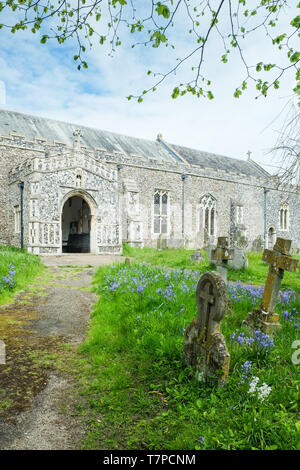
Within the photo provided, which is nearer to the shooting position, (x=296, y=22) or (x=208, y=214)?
(x=296, y=22)

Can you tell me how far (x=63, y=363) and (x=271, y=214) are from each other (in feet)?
87.2

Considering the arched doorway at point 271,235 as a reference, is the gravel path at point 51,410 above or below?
below

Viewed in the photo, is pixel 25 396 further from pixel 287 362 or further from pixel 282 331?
pixel 282 331

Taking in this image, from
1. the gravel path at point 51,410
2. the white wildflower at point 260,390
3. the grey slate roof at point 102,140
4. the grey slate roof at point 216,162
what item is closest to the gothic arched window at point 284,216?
the grey slate roof at point 216,162

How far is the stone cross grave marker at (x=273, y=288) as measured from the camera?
3.89 meters

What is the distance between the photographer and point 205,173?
22828mm

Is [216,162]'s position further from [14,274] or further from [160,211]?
[14,274]

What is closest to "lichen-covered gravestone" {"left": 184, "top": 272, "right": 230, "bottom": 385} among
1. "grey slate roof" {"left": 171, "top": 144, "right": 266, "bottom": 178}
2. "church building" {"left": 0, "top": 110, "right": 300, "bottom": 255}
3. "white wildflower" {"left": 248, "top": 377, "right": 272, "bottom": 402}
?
"white wildflower" {"left": 248, "top": 377, "right": 272, "bottom": 402}

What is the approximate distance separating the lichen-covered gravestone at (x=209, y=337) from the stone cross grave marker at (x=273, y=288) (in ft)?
3.84

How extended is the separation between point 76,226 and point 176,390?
60.7 feet

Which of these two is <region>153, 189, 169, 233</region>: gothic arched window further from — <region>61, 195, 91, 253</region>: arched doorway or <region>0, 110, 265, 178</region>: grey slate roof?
<region>61, 195, 91, 253</region>: arched doorway

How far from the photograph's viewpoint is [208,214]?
23.0m

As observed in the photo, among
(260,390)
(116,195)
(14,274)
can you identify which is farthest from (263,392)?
(116,195)

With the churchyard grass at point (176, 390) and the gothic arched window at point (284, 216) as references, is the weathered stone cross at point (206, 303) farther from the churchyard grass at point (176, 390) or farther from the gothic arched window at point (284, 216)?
the gothic arched window at point (284, 216)
